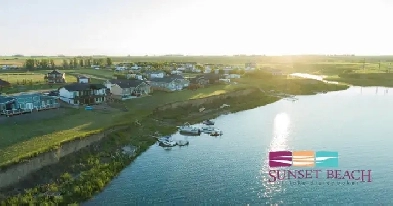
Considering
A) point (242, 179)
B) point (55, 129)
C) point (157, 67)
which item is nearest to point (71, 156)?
point (55, 129)

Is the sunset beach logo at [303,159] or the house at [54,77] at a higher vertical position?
the house at [54,77]

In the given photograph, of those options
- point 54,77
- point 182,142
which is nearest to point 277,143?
point 182,142

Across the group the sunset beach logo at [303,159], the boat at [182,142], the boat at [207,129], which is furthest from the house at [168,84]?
the sunset beach logo at [303,159]

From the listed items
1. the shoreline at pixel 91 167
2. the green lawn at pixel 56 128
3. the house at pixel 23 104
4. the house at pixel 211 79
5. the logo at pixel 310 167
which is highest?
the house at pixel 211 79

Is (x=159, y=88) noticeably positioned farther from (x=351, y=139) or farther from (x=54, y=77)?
(x=351, y=139)

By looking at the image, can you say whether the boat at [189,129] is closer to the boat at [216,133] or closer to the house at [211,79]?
the boat at [216,133]

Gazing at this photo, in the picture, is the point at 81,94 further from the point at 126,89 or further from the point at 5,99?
the point at 5,99
